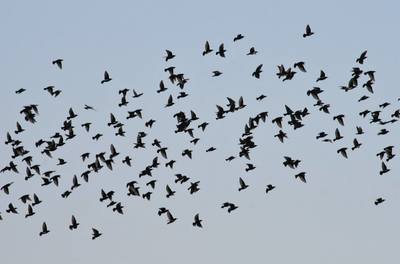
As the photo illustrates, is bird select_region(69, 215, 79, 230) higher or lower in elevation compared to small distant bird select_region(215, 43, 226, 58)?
lower

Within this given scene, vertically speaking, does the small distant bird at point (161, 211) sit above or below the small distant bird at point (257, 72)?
below

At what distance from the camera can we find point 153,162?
110 metres

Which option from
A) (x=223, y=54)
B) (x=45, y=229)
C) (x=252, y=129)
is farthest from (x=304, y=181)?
(x=45, y=229)

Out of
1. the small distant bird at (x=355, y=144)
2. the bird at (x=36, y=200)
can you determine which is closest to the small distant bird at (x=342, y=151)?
the small distant bird at (x=355, y=144)

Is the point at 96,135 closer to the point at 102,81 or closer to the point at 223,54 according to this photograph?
the point at 102,81

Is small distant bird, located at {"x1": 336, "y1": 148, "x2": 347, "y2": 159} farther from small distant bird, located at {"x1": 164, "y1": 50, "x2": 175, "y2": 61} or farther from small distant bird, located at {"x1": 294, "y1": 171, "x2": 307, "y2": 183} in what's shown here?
small distant bird, located at {"x1": 164, "y1": 50, "x2": 175, "y2": 61}

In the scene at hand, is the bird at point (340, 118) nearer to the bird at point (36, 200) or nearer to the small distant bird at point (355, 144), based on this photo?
the small distant bird at point (355, 144)

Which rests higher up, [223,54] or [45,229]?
[223,54]

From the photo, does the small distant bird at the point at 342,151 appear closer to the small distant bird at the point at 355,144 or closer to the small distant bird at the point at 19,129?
the small distant bird at the point at 355,144

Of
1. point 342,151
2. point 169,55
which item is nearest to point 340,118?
point 342,151

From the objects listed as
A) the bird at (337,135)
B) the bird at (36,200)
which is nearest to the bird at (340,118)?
the bird at (337,135)

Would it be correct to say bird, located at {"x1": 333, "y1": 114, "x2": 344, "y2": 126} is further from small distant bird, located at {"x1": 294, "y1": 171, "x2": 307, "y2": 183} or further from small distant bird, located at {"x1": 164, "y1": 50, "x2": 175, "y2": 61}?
small distant bird, located at {"x1": 164, "y1": 50, "x2": 175, "y2": 61}

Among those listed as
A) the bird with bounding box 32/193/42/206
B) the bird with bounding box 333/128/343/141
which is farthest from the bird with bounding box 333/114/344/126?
the bird with bounding box 32/193/42/206

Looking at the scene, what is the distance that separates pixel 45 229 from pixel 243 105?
19650 millimetres
